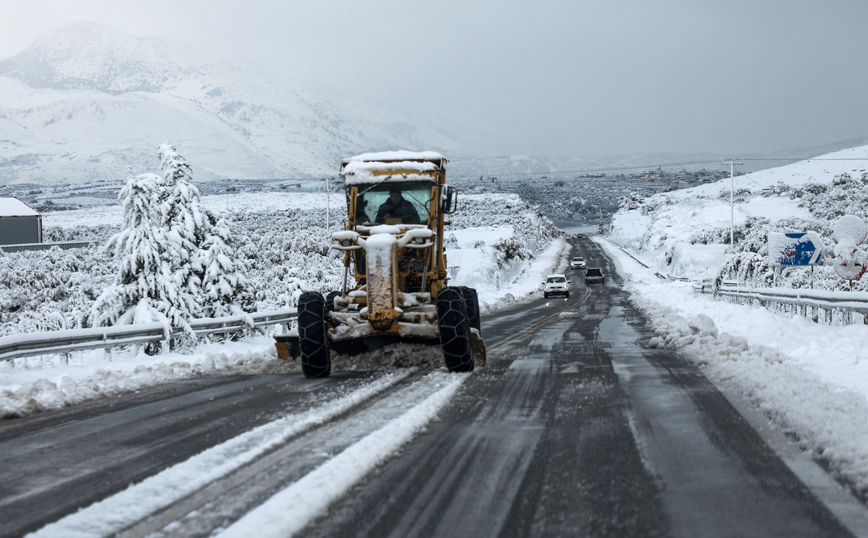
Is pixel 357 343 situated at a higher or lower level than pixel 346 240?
lower

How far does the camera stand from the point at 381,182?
10.5 m

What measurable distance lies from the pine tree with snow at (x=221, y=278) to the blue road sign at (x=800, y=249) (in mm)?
14914

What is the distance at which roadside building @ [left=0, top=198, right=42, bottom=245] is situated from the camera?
174ft

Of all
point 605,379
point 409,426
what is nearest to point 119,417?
point 409,426

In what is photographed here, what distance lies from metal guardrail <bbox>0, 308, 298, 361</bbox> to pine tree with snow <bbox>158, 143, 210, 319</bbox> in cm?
183

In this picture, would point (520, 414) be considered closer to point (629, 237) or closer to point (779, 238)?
point (779, 238)

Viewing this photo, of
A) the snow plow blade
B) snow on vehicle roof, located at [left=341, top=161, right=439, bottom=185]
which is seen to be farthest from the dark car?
the snow plow blade

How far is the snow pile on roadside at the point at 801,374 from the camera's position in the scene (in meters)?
5.13

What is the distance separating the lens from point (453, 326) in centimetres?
884

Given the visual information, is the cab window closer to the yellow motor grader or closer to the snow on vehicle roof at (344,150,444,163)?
the yellow motor grader

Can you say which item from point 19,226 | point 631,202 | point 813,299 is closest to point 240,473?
→ point 813,299

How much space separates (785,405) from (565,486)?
3367 mm

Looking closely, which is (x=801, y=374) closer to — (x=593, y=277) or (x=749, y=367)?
(x=749, y=367)

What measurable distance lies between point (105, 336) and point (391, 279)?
21.4 feet
